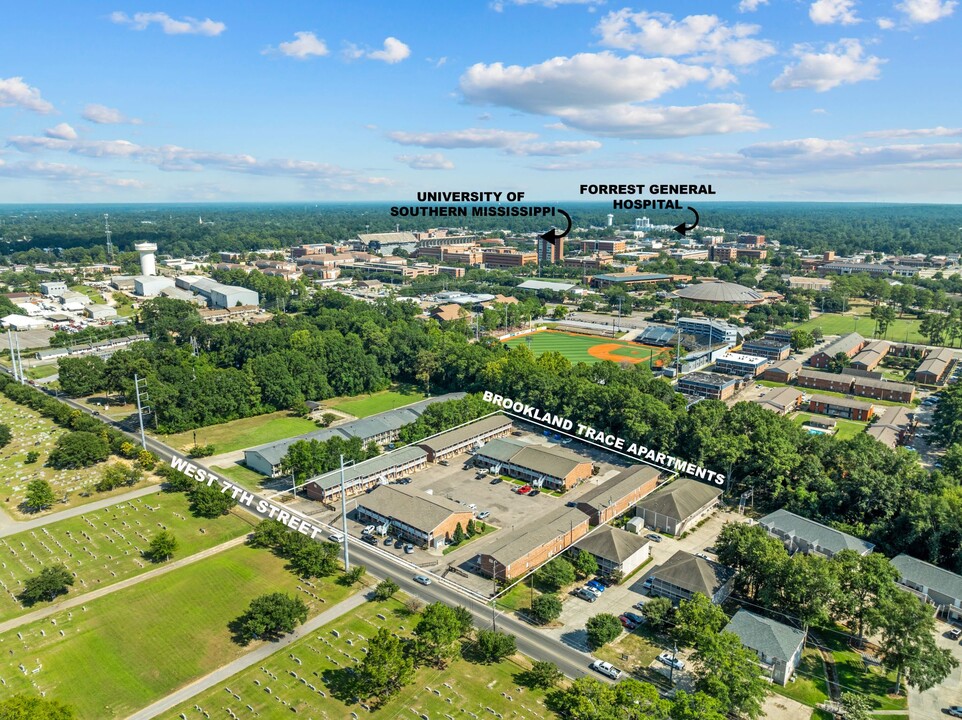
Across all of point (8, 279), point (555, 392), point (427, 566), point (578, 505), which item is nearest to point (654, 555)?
point (578, 505)

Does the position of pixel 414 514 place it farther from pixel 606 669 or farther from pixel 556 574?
pixel 606 669

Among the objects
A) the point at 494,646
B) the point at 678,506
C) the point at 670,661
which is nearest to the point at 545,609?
the point at 494,646

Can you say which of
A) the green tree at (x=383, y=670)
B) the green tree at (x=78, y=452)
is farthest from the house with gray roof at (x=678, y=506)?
the green tree at (x=78, y=452)

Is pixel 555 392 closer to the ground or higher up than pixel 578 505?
higher up

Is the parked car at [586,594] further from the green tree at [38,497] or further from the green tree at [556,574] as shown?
the green tree at [38,497]

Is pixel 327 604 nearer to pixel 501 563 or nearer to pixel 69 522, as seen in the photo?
pixel 501 563

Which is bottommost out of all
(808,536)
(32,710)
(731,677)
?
(808,536)
